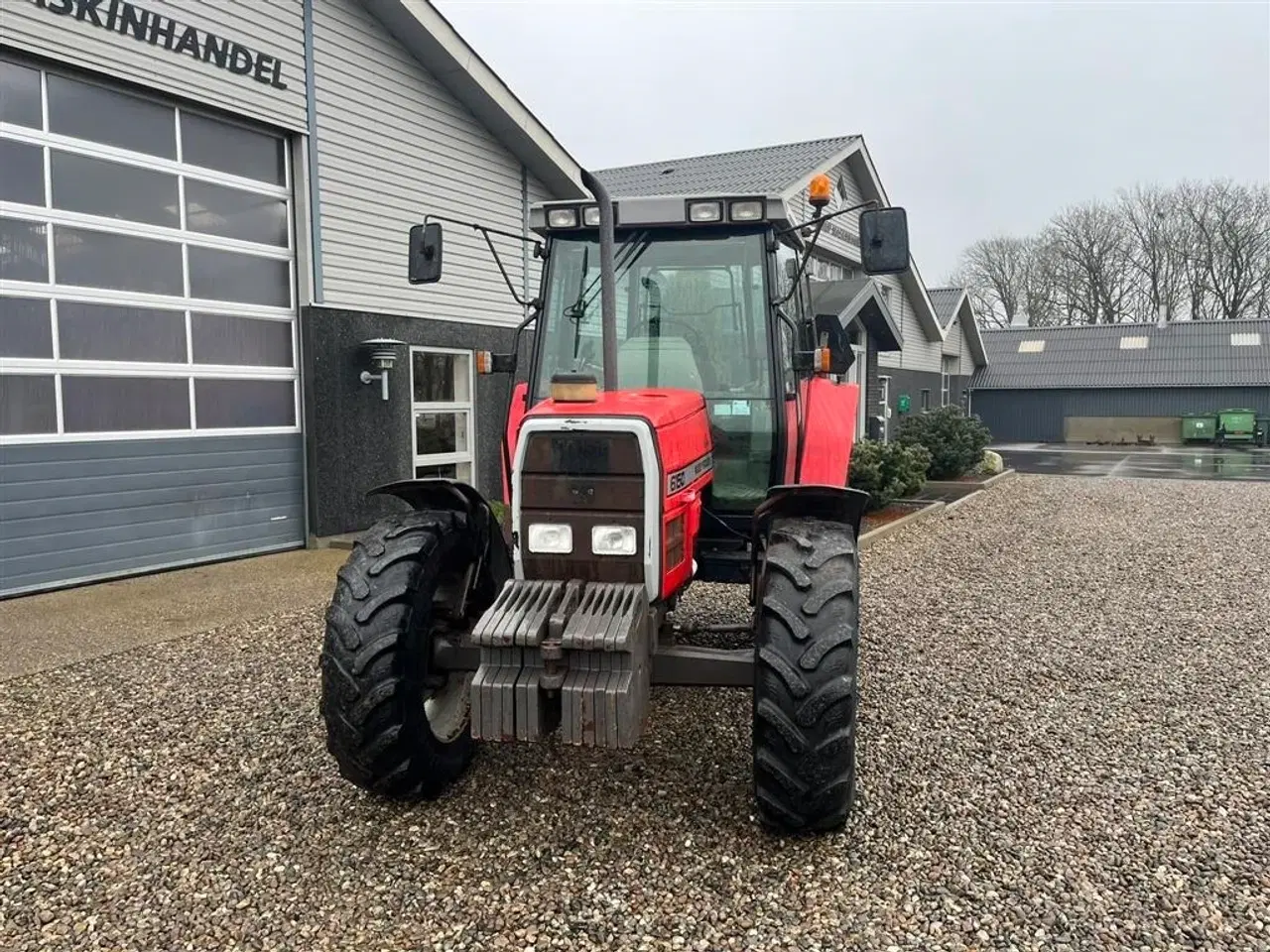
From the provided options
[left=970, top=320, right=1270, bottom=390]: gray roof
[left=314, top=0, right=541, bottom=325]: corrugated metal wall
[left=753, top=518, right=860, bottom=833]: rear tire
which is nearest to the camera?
[left=753, top=518, right=860, bottom=833]: rear tire

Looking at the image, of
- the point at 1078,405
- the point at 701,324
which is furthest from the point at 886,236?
the point at 1078,405

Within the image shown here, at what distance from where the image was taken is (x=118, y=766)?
154 inches

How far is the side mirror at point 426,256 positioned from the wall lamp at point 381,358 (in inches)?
188

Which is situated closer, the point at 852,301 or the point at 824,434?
the point at 824,434

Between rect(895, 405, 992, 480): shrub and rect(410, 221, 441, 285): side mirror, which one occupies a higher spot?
rect(410, 221, 441, 285): side mirror

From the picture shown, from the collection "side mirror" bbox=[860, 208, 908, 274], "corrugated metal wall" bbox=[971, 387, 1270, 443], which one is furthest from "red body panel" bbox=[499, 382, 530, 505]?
"corrugated metal wall" bbox=[971, 387, 1270, 443]

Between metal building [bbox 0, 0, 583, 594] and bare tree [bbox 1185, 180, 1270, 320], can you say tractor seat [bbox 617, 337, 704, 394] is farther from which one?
bare tree [bbox 1185, 180, 1270, 320]

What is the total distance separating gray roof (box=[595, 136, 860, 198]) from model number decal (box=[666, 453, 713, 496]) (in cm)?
1151

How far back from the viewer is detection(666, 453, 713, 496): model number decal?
3.44 meters

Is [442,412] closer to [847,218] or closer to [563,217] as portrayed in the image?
[563,217]

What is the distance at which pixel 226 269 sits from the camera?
322 inches

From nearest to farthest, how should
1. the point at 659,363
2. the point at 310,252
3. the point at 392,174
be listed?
1. the point at 659,363
2. the point at 310,252
3. the point at 392,174

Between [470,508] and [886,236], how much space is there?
6.73ft

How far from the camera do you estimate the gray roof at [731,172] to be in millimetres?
15219
